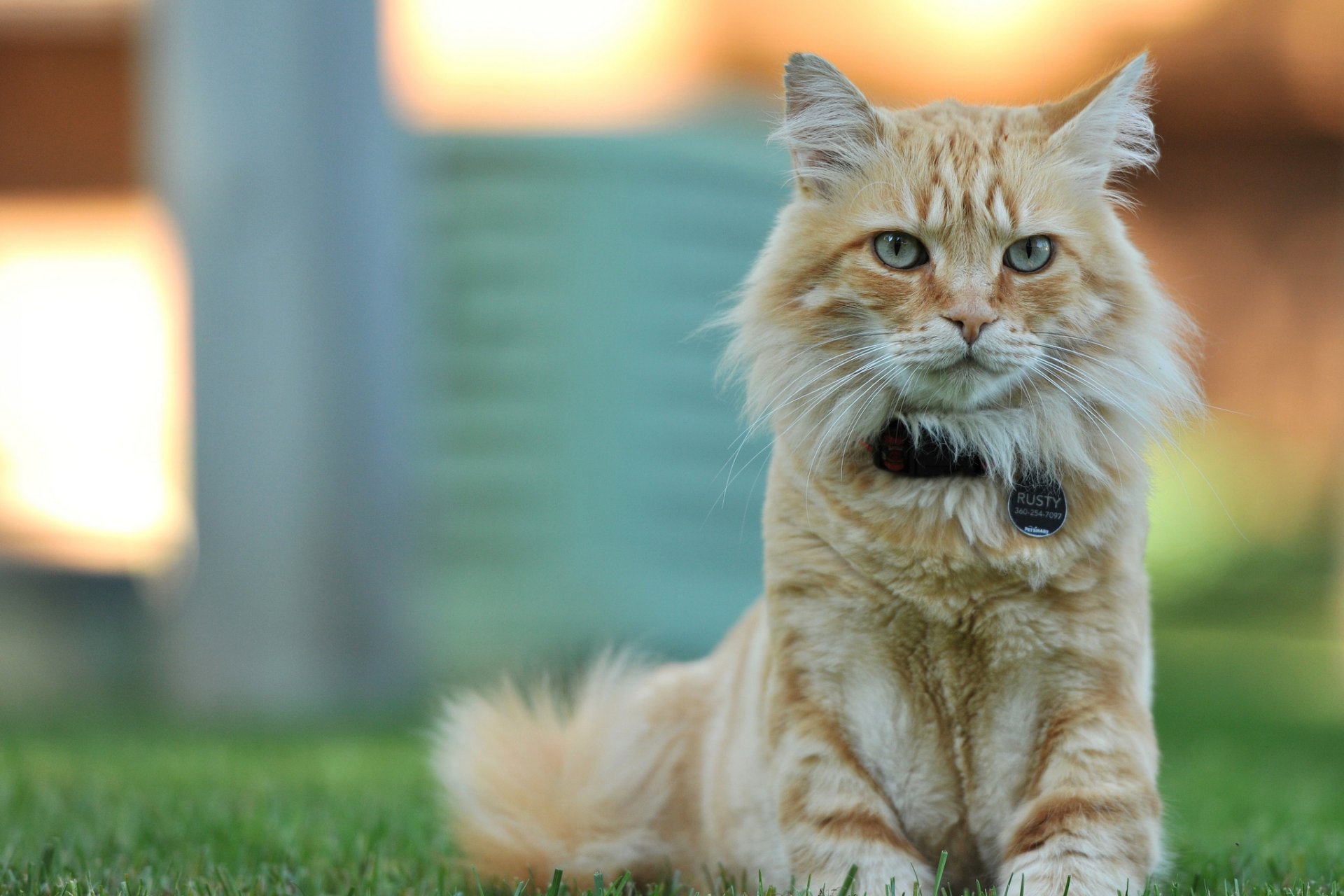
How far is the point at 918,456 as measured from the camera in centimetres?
192

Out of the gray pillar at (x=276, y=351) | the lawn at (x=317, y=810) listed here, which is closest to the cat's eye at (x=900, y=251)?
the lawn at (x=317, y=810)

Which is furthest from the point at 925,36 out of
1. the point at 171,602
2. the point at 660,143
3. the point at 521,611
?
the point at 171,602

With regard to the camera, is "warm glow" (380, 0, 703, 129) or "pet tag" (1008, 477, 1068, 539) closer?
"pet tag" (1008, 477, 1068, 539)

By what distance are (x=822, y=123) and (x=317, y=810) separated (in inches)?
69.2

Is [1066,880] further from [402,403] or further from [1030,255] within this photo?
[402,403]

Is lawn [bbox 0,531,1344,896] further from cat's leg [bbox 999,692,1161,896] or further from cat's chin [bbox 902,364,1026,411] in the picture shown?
cat's chin [bbox 902,364,1026,411]

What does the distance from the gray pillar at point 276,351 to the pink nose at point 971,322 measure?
4255 millimetres

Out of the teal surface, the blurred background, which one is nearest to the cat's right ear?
the blurred background

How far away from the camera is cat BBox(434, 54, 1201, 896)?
1800 mm

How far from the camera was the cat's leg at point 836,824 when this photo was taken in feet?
5.86

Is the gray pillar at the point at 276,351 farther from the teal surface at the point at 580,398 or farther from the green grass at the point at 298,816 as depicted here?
the green grass at the point at 298,816

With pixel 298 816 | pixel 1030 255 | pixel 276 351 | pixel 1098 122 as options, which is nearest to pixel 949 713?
pixel 1030 255

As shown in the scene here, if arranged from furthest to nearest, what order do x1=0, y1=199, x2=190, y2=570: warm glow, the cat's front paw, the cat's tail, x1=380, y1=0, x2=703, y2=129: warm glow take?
x1=380, y1=0, x2=703, y2=129: warm glow → x1=0, y1=199, x2=190, y2=570: warm glow → the cat's tail → the cat's front paw

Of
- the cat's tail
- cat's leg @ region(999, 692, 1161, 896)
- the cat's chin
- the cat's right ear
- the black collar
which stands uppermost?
the cat's right ear
